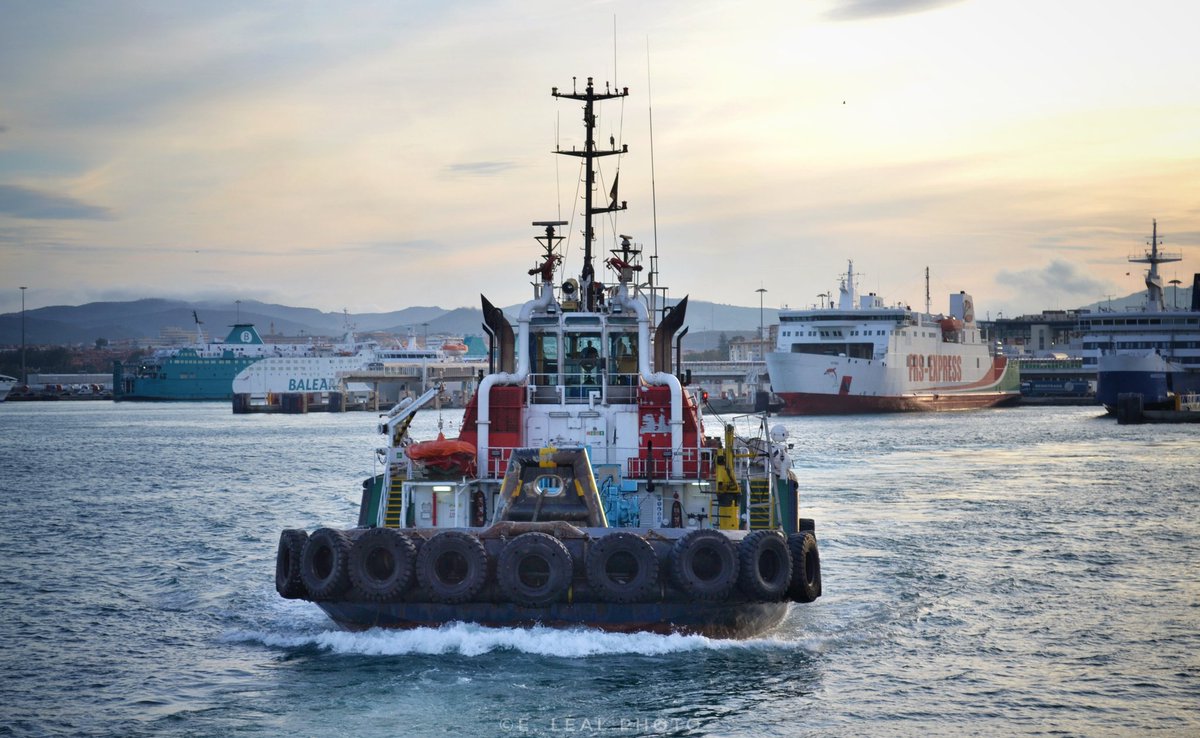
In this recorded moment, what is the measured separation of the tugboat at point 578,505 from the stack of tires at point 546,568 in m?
0.02

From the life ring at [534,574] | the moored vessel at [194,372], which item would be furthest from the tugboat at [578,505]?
the moored vessel at [194,372]

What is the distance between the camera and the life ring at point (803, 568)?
1903 cm

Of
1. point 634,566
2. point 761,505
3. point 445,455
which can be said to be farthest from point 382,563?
point 761,505

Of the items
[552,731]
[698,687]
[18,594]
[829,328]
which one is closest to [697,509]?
[698,687]

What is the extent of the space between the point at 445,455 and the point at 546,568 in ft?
12.9

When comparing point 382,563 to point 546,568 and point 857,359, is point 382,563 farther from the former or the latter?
point 857,359

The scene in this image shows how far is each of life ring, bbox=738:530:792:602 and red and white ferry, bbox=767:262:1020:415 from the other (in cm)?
8291

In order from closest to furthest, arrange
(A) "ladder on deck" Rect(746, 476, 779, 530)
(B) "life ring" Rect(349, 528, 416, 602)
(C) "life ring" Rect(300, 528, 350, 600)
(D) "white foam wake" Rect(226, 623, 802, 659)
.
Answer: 1. (D) "white foam wake" Rect(226, 623, 802, 659)
2. (B) "life ring" Rect(349, 528, 416, 602)
3. (C) "life ring" Rect(300, 528, 350, 600)
4. (A) "ladder on deck" Rect(746, 476, 779, 530)

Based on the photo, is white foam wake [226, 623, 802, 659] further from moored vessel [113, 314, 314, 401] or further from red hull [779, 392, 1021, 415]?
moored vessel [113, 314, 314, 401]

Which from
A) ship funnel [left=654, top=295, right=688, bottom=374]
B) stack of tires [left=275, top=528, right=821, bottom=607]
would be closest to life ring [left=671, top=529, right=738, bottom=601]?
stack of tires [left=275, top=528, right=821, bottom=607]

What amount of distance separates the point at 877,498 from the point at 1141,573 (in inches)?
626

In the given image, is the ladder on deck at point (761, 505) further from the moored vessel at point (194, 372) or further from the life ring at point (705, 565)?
the moored vessel at point (194, 372)

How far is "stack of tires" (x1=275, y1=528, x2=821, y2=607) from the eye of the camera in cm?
1820

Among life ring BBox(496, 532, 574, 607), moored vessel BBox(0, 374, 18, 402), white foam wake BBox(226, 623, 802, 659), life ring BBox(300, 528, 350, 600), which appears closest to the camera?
life ring BBox(496, 532, 574, 607)
